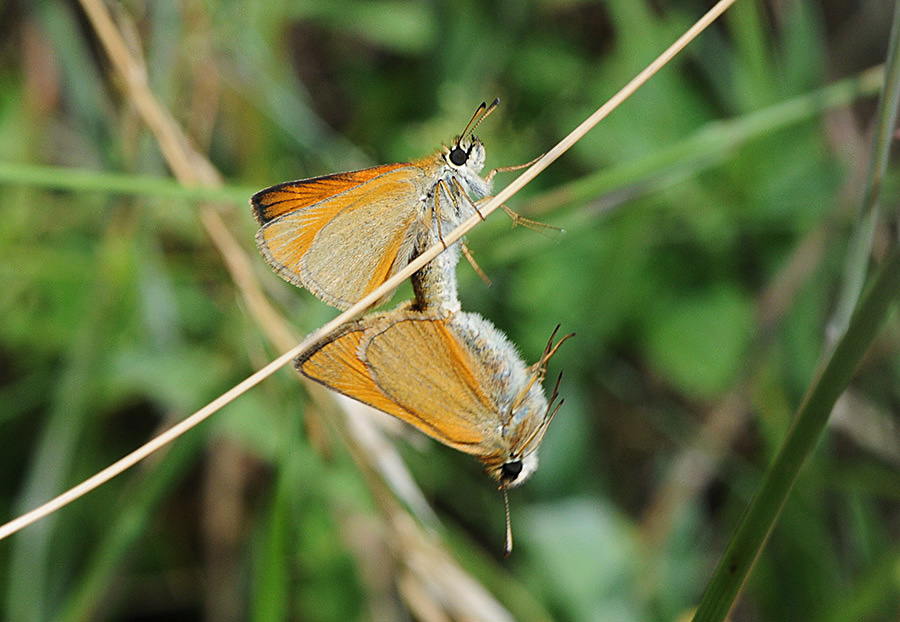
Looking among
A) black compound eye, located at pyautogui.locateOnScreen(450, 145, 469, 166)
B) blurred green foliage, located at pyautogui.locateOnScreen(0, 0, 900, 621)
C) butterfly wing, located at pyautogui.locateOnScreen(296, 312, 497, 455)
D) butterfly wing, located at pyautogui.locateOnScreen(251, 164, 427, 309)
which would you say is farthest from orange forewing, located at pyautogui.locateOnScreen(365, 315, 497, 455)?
blurred green foliage, located at pyautogui.locateOnScreen(0, 0, 900, 621)

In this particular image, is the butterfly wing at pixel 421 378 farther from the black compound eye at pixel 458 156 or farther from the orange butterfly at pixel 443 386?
the black compound eye at pixel 458 156

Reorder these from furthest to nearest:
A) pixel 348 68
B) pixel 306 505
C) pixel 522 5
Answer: pixel 348 68 < pixel 522 5 < pixel 306 505

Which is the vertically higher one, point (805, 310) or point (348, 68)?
point (348, 68)

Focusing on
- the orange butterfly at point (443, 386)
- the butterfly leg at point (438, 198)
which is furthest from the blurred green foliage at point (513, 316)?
the orange butterfly at point (443, 386)

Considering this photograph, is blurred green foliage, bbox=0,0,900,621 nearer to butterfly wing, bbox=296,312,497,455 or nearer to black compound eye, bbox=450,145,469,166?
black compound eye, bbox=450,145,469,166

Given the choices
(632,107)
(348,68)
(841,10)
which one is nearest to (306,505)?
(632,107)

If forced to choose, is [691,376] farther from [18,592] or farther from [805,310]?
[18,592]

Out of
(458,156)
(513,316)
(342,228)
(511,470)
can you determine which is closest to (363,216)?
(342,228)
